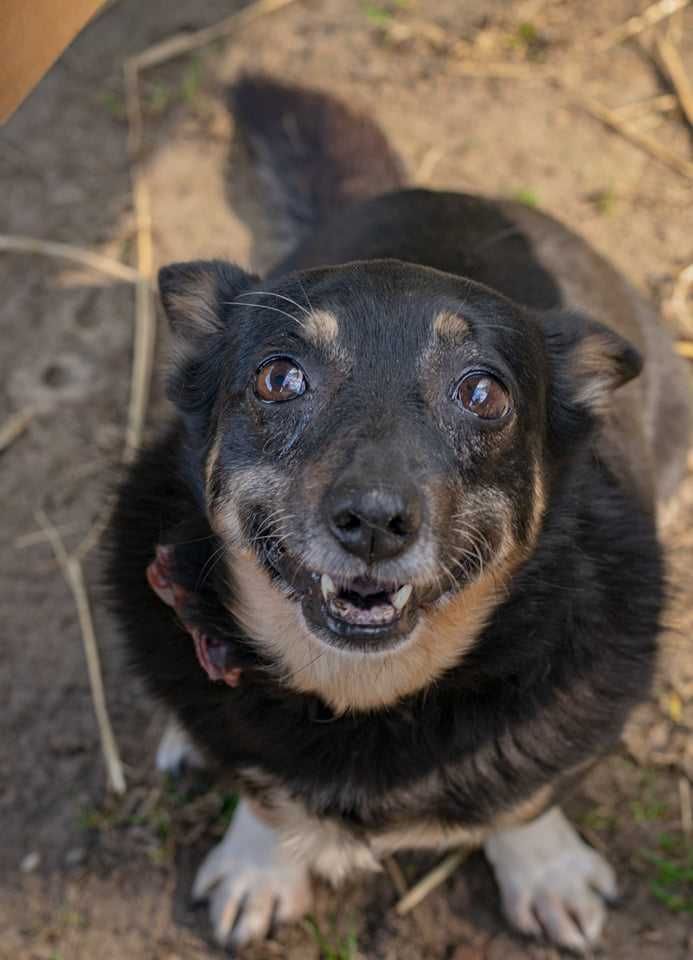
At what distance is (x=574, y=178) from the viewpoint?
5.61 m

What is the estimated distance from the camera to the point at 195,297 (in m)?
3.33

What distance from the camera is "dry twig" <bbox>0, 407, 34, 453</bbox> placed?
4914 mm

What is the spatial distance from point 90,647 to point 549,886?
194cm

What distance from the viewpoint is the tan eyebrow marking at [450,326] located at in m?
2.85

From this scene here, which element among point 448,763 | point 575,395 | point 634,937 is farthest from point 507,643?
point 634,937

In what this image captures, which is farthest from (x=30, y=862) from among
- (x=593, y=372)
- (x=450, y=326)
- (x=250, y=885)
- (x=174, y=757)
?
(x=593, y=372)

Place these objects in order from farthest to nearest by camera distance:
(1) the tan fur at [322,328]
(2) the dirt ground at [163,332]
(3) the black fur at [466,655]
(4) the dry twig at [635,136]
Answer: (4) the dry twig at [635,136], (2) the dirt ground at [163,332], (3) the black fur at [466,655], (1) the tan fur at [322,328]

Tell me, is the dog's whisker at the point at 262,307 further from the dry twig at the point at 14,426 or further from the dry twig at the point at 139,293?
the dry twig at the point at 14,426

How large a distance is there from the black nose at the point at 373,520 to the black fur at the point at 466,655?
0.43 meters

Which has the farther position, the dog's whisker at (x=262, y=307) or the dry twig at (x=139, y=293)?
the dry twig at (x=139, y=293)

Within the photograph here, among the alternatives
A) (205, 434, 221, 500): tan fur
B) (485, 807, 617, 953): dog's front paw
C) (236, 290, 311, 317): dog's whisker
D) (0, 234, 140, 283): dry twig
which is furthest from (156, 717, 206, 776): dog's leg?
(0, 234, 140, 283): dry twig

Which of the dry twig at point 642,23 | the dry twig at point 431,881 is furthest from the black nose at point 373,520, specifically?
the dry twig at point 642,23

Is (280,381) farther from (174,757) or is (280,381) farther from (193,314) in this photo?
(174,757)

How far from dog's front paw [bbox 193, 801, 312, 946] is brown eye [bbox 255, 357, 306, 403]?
156 cm
